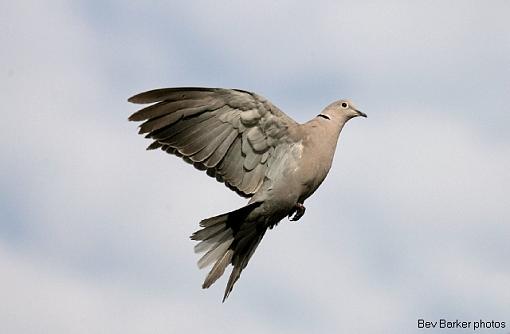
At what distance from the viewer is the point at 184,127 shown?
38.4ft

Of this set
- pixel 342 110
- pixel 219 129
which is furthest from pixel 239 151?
pixel 342 110

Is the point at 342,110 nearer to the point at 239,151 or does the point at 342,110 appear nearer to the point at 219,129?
the point at 239,151

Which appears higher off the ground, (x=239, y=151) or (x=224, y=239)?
(x=239, y=151)

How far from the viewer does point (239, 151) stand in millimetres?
11867

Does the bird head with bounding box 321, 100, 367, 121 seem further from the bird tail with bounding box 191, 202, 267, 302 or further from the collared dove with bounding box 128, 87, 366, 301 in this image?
the bird tail with bounding box 191, 202, 267, 302

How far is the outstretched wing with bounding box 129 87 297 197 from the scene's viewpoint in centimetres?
1154

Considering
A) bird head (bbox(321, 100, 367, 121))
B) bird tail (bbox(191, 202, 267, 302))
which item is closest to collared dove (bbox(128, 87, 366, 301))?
bird tail (bbox(191, 202, 267, 302))

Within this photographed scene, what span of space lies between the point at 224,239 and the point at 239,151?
3.42ft

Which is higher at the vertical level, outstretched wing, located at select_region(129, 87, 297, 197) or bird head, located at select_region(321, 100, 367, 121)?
bird head, located at select_region(321, 100, 367, 121)

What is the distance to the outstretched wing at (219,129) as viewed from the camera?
1154cm

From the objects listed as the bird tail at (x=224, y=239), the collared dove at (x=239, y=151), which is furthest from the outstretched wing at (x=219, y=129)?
the bird tail at (x=224, y=239)

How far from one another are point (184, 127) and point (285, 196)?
4.56 feet

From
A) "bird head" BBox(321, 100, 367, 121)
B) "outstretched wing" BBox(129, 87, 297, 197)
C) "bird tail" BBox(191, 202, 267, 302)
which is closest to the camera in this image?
"outstretched wing" BBox(129, 87, 297, 197)

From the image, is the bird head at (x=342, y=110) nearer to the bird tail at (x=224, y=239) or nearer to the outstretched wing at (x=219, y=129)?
the outstretched wing at (x=219, y=129)
